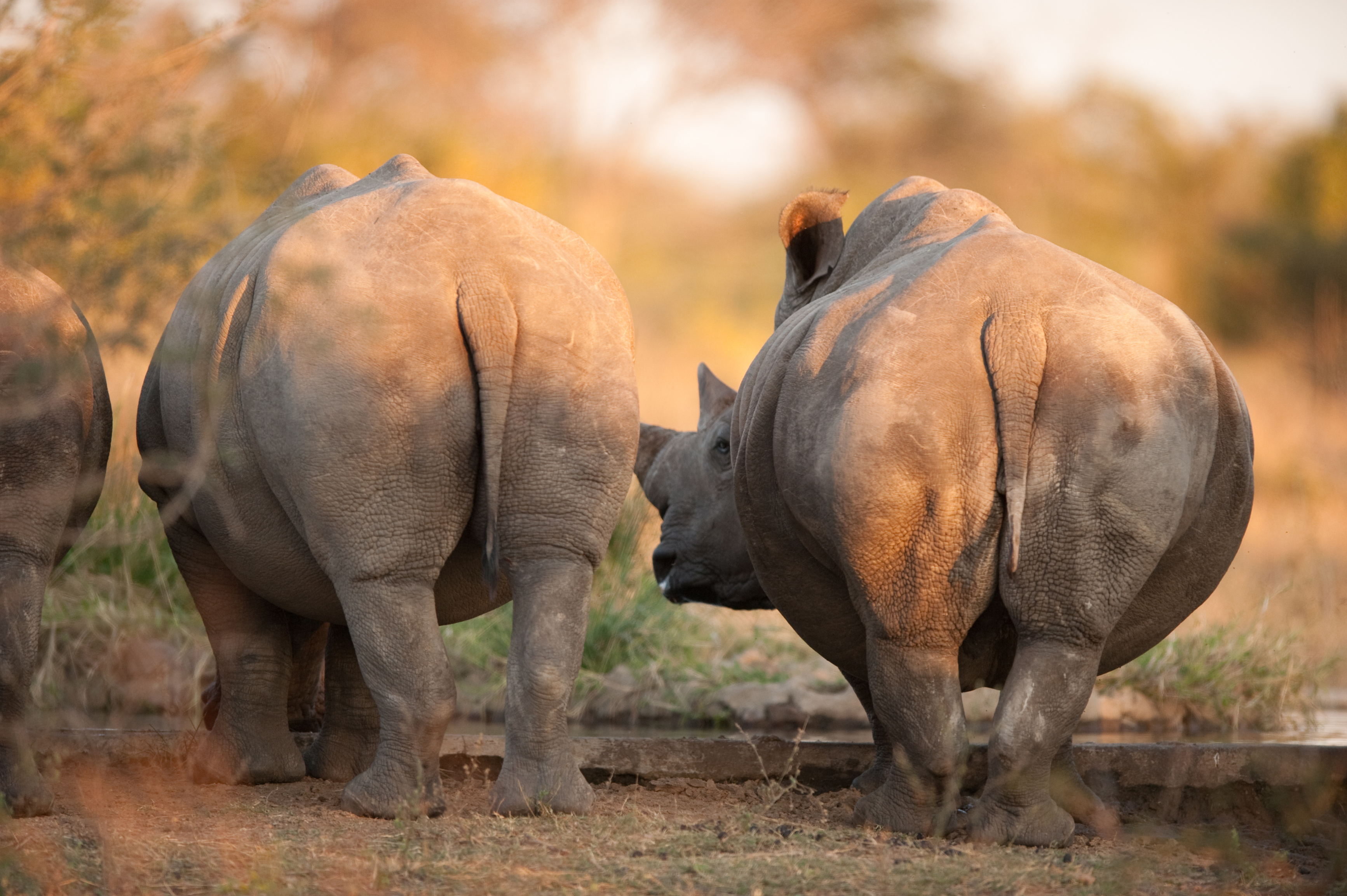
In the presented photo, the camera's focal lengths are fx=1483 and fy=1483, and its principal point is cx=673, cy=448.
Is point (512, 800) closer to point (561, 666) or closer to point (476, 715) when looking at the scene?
point (561, 666)

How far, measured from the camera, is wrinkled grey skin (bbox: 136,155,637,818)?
3.85m

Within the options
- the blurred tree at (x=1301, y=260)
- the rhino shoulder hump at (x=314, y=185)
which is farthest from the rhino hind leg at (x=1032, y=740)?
the blurred tree at (x=1301, y=260)

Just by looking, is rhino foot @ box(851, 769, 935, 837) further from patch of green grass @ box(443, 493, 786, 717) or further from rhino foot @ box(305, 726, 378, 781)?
patch of green grass @ box(443, 493, 786, 717)

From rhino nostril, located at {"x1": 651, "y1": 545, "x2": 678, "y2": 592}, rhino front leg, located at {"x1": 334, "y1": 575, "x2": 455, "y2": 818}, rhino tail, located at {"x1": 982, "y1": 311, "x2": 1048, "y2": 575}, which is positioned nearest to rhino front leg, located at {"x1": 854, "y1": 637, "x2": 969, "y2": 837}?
rhino tail, located at {"x1": 982, "y1": 311, "x2": 1048, "y2": 575}

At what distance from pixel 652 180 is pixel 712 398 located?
3521 cm

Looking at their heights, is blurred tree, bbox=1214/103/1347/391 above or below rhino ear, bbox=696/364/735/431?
above

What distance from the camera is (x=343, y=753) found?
15.8ft

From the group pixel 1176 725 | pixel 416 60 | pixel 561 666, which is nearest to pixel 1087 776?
pixel 561 666

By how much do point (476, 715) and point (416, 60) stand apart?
1130 inches

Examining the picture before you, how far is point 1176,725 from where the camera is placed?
7.40m

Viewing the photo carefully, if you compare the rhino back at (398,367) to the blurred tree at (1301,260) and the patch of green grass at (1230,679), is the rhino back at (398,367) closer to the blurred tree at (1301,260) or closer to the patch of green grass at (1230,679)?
the patch of green grass at (1230,679)

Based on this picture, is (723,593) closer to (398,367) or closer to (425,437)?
(425,437)

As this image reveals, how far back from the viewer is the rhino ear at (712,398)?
5547mm

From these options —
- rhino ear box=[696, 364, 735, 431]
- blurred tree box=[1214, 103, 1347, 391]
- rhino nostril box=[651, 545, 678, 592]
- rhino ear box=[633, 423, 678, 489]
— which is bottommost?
rhino nostril box=[651, 545, 678, 592]
